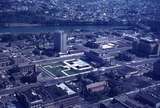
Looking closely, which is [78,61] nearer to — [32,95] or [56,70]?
[56,70]

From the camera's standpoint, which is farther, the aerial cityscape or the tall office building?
the tall office building

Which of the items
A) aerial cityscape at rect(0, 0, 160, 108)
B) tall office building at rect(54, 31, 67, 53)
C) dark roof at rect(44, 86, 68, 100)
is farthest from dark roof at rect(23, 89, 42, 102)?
tall office building at rect(54, 31, 67, 53)

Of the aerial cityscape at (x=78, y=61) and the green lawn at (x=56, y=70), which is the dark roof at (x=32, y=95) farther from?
the green lawn at (x=56, y=70)

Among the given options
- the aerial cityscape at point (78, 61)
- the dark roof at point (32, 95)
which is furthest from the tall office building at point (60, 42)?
the dark roof at point (32, 95)

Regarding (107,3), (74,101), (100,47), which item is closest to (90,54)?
(100,47)

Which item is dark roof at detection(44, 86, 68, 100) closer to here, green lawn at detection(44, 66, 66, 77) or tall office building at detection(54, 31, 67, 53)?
green lawn at detection(44, 66, 66, 77)

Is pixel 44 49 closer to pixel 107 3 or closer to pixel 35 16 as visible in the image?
pixel 35 16

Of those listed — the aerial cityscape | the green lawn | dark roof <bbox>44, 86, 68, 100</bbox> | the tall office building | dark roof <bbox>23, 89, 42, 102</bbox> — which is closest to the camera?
dark roof <bbox>23, 89, 42, 102</bbox>

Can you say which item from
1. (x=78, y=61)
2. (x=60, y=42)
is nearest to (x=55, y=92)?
(x=78, y=61)
